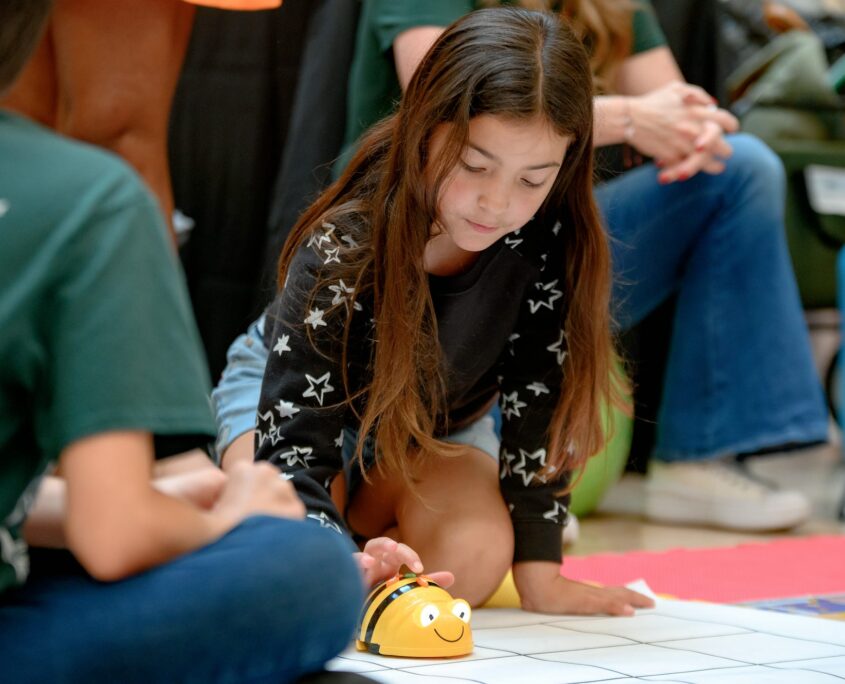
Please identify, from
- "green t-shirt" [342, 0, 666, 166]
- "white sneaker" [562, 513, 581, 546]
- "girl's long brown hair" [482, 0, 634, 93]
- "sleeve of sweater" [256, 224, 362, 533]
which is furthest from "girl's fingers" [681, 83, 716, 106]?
"sleeve of sweater" [256, 224, 362, 533]

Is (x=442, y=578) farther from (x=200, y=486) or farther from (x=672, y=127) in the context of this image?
(x=672, y=127)

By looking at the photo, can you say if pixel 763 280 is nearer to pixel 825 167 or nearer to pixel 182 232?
pixel 825 167

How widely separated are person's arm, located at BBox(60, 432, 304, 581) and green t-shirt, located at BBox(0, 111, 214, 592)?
1 centimetres

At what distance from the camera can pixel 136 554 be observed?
0.67 m

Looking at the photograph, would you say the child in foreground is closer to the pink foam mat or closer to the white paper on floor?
the white paper on floor

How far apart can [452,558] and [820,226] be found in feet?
4.74

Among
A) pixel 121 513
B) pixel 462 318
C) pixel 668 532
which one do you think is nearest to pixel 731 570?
pixel 668 532

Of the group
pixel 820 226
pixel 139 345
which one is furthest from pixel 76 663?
pixel 820 226

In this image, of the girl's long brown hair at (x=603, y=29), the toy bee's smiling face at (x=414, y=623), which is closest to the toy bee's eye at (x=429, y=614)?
the toy bee's smiling face at (x=414, y=623)

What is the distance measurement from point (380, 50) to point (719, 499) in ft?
3.04

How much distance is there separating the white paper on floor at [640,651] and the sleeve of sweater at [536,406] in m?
0.11

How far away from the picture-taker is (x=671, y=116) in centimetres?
175

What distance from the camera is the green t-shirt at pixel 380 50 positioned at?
65.7 inches

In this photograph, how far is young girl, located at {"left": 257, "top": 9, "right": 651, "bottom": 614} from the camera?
116 cm
